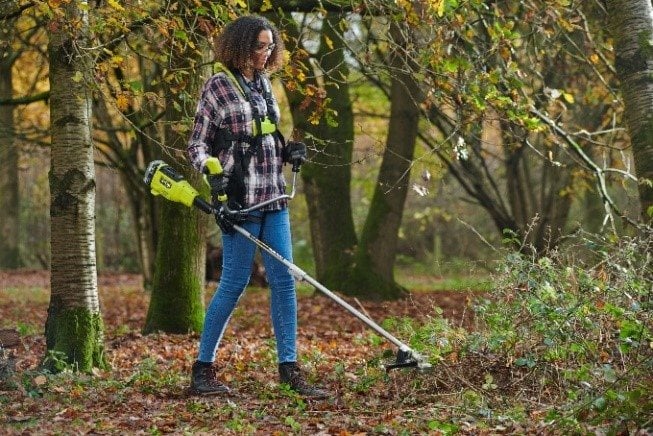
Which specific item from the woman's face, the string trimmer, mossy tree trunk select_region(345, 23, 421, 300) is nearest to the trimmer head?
the string trimmer

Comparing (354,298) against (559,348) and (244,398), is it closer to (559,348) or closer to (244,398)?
(244,398)

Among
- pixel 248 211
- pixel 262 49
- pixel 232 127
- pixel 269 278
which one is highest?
pixel 262 49

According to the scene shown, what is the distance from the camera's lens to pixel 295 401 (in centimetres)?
573

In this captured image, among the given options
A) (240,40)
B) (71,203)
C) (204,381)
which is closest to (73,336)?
(71,203)

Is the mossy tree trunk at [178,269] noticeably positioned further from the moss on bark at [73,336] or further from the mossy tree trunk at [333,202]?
the mossy tree trunk at [333,202]

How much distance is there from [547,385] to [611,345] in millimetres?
463

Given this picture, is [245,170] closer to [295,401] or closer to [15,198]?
[295,401]

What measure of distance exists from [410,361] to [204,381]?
51.2 inches

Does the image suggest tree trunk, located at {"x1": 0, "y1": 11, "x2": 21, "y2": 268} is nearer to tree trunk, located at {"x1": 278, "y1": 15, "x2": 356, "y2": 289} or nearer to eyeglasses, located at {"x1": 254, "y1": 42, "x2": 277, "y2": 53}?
tree trunk, located at {"x1": 278, "y1": 15, "x2": 356, "y2": 289}

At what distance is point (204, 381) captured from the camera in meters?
6.01

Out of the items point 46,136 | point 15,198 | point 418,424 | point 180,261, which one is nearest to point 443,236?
point 15,198

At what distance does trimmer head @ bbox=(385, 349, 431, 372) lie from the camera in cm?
554

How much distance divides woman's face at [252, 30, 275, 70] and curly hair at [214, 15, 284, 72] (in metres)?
0.02

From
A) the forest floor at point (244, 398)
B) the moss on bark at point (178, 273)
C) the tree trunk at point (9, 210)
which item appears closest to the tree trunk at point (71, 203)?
the forest floor at point (244, 398)
